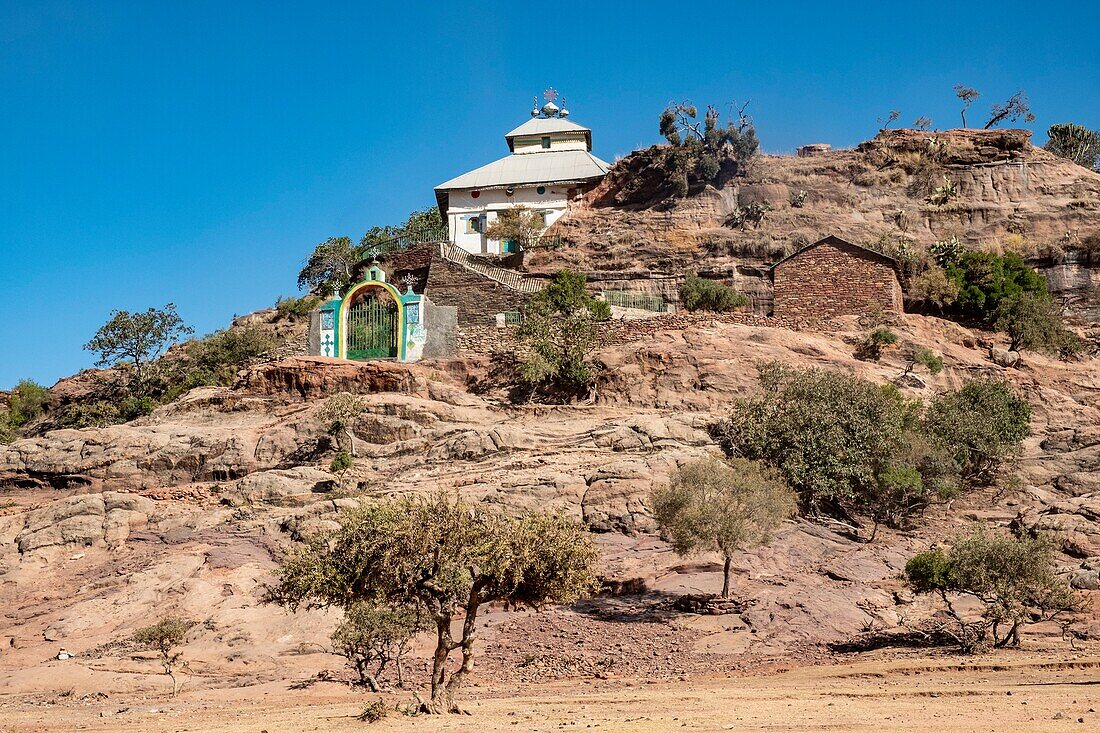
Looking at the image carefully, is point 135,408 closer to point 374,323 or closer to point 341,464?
point 374,323

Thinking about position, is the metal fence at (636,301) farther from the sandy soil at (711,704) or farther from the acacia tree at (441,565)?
the acacia tree at (441,565)

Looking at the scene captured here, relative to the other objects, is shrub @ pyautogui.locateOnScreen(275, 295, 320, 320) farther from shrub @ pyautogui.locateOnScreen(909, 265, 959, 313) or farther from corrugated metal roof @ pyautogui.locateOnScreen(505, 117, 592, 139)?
shrub @ pyautogui.locateOnScreen(909, 265, 959, 313)

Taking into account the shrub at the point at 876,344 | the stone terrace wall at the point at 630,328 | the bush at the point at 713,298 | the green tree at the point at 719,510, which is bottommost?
the green tree at the point at 719,510

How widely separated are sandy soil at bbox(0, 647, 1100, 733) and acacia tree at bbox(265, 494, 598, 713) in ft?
5.60

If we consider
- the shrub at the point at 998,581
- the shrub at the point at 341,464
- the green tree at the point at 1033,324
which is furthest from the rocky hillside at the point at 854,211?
the shrub at the point at 998,581

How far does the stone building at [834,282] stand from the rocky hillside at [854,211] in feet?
5.51

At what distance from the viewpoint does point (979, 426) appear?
32125mm

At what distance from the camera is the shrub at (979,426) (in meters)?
31.9

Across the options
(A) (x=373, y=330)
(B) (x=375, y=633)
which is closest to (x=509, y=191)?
(A) (x=373, y=330)

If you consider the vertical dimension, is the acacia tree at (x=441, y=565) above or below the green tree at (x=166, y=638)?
above

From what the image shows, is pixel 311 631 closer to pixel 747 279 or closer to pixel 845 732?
pixel 845 732

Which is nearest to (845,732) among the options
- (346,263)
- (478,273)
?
(478,273)

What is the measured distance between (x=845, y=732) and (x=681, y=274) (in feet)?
103

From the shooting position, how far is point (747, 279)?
44250 mm
